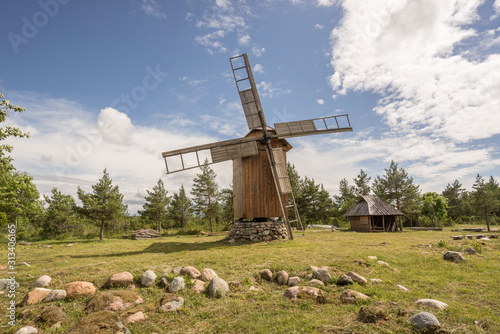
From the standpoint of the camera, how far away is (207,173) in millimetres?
30766

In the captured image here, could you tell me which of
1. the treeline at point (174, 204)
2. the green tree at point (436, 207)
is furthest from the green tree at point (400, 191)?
the green tree at point (436, 207)

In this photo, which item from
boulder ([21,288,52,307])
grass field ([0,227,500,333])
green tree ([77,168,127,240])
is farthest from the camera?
green tree ([77,168,127,240])

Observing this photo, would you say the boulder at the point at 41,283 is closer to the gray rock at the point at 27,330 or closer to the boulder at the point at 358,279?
the gray rock at the point at 27,330

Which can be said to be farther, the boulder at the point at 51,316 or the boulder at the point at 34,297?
the boulder at the point at 34,297

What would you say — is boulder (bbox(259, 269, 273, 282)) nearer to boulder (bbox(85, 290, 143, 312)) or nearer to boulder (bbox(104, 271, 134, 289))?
boulder (bbox(85, 290, 143, 312))

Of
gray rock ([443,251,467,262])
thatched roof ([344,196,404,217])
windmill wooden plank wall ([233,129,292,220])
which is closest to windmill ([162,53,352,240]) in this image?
windmill wooden plank wall ([233,129,292,220])

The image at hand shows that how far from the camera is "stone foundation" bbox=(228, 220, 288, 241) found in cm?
1329

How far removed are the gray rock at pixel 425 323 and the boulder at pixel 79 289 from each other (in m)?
6.07

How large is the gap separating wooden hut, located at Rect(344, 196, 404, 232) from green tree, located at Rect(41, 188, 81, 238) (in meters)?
30.6

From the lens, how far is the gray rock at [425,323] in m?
3.38

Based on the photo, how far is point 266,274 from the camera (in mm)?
6152

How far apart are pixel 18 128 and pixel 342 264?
42.6 ft

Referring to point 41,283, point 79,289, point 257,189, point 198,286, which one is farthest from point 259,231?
point 41,283

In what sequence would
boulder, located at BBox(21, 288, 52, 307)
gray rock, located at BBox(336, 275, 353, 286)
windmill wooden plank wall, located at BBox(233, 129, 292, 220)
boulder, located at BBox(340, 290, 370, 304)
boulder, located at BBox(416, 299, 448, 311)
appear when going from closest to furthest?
1. boulder, located at BBox(416, 299, 448, 311)
2. boulder, located at BBox(340, 290, 370, 304)
3. boulder, located at BBox(21, 288, 52, 307)
4. gray rock, located at BBox(336, 275, 353, 286)
5. windmill wooden plank wall, located at BBox(233, 129, 292, 220)
